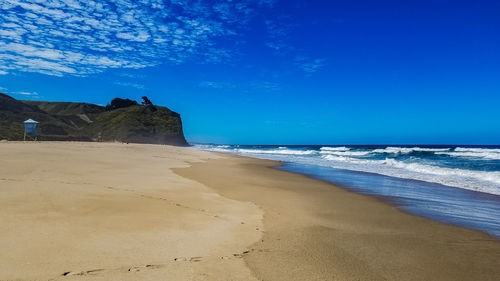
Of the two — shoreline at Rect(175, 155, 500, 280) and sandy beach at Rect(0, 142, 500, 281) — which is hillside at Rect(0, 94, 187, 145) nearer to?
sandy beach at Rect(0, 142, 500, 281)

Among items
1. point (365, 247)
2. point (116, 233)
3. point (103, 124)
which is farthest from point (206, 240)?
point (103, 124)

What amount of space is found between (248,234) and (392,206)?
4927mm

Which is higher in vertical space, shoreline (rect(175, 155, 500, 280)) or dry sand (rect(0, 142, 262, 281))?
dry sand (rect(0, 142, 262, 281))

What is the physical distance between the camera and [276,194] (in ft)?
28.0

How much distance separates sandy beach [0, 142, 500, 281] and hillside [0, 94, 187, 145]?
39.2 metres

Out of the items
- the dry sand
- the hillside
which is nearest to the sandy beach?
the dry sand

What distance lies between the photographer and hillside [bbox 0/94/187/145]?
43134 millimetres

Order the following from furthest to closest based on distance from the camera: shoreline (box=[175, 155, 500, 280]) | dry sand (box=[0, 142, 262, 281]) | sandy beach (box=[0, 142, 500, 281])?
1. shoreline (box=[175, 155, 500, 280])
2. sandy beach (box=[0, 142, 500, 281])
3. dry sand (box=[0, 142, 262, 281])

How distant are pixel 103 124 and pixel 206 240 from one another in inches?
2536

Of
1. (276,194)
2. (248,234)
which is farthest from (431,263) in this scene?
(276,194)

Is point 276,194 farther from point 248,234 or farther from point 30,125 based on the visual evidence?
point 30,125

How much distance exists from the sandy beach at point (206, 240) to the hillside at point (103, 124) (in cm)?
3922

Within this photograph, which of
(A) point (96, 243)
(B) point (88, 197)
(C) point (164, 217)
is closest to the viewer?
(A) point (96, 243)

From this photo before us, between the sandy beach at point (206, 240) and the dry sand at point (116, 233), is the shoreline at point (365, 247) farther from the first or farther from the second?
the dry sand at point (116, 233)
